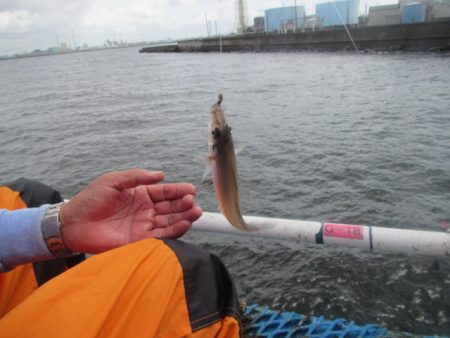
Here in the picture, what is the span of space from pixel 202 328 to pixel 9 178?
44.7ft

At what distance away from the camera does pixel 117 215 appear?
2693mm

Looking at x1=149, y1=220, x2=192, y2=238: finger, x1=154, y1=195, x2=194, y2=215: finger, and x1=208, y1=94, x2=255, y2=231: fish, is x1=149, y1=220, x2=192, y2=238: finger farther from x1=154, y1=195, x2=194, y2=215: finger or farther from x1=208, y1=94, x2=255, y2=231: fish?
x1=208, y1=94, x2=255, y2=231: fish

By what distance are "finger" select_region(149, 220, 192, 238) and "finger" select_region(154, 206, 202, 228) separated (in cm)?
4

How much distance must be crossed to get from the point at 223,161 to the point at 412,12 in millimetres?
56970

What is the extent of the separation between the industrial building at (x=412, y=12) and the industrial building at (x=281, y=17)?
29863 millimetres

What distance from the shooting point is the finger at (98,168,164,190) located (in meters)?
2.54

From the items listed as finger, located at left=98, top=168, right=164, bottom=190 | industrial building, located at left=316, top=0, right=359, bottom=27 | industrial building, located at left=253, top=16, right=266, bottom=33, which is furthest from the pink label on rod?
industrial building, located at left=253, top=16, right=266, bottom=33

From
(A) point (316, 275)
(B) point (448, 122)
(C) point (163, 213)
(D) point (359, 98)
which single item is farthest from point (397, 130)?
(C) point (163, 213)

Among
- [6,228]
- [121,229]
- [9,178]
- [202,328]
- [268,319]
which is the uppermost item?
[6,228]

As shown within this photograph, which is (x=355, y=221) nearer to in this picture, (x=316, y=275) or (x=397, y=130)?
(x=316, y=275)

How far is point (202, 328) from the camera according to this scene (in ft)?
6.48

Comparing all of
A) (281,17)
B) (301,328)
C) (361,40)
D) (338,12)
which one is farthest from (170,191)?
(281,17)

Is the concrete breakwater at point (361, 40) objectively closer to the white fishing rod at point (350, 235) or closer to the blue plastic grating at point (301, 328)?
the blue plastic grating at point (301, 328)

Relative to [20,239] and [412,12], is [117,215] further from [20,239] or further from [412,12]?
[412,12]
